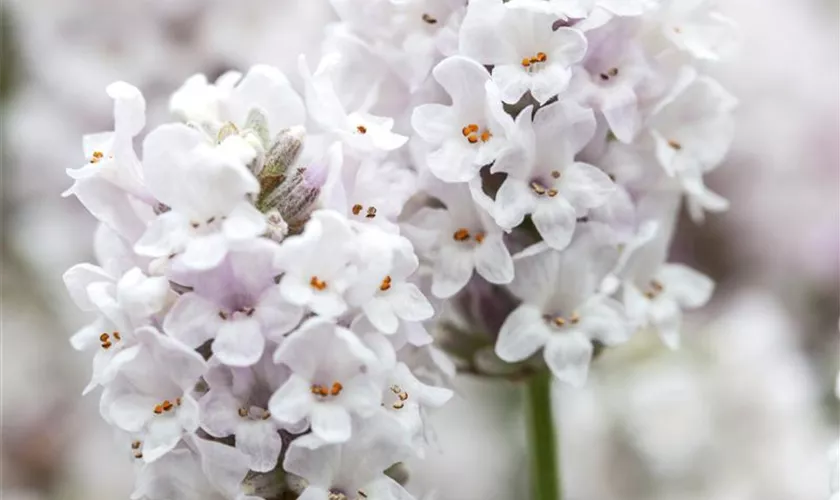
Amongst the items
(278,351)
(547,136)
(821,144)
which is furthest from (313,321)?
(821,144)

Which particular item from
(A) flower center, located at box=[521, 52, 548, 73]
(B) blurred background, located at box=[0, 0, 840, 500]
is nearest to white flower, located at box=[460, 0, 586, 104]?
(A) flower center, located at box=[521, 52, 548, 73]

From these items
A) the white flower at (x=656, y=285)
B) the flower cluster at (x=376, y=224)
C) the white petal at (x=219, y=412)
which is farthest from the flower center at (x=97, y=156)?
the white flower at (x=656, y=285)

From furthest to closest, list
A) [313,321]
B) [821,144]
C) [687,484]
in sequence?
[821,144] < [687,484] < [313,321]

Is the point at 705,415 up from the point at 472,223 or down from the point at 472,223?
down

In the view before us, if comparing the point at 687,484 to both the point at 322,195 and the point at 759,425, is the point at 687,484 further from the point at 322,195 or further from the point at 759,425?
the point at 322,195

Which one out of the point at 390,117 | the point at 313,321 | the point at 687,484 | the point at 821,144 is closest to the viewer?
the point at 313,321
